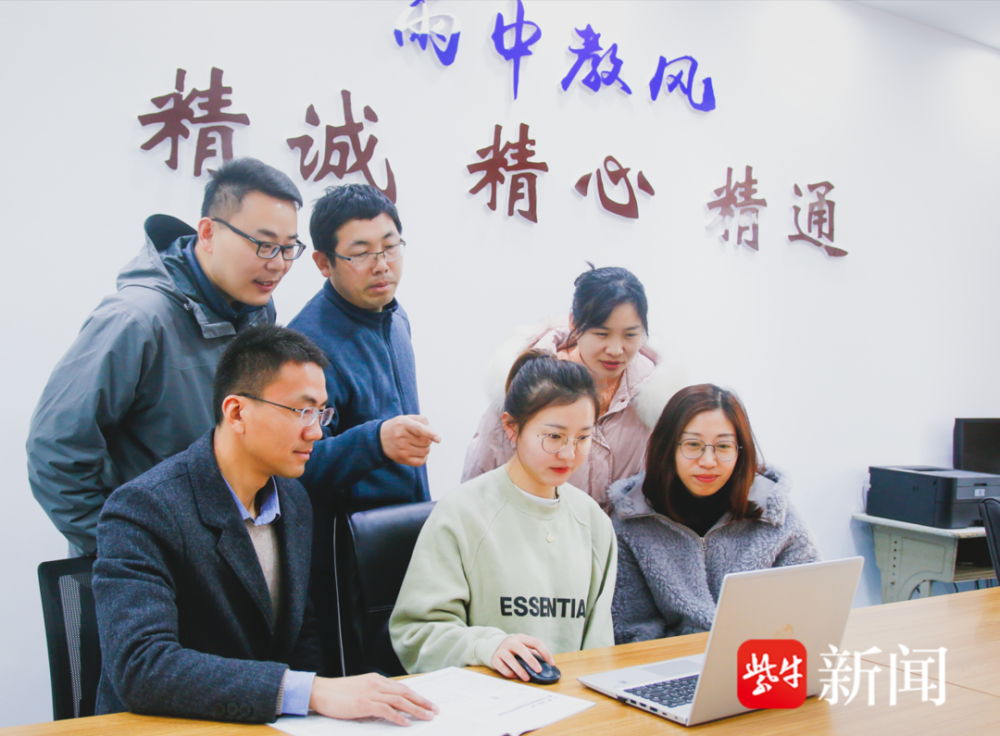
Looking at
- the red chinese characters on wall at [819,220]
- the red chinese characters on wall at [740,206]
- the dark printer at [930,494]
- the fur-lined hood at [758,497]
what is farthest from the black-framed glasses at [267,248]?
the dark printer at [930,494]

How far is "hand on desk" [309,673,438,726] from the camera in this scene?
107cm

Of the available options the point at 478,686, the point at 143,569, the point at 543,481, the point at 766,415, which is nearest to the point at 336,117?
the point at 543,481

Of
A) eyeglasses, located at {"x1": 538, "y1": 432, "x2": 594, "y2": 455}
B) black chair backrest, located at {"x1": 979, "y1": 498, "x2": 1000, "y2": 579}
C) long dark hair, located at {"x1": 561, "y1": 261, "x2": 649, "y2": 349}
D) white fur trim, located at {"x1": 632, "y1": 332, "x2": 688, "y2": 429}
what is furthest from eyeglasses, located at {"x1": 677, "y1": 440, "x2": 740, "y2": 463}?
black chair backrest, located at {"x1": 979, "y1": 498, "x2": 1000, "y2": 579}

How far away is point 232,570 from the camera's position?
4.49 ft

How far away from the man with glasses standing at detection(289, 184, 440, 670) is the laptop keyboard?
90 cm

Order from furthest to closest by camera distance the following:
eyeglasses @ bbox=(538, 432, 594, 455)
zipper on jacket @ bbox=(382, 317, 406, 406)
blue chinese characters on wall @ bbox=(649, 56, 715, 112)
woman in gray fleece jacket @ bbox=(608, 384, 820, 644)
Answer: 1. blue chinese characters on wall @ bbox=(649, 56, 715, 112)
2. zipper on jacket @ bbox=(382, 317, 406, 406)
3. woman in gray fleece jacket @ bbox=(608, 384, 820, 644)
4. eyeglasses @ bbox=(538, 432, 594, 455)

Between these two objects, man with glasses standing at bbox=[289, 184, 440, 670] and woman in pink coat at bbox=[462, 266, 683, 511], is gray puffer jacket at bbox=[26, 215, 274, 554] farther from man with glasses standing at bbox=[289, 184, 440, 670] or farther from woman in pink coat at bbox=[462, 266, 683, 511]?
woman in pink coat at bbox=[462, 266, 683, 511]

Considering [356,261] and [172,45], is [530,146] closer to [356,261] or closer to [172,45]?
[356,261]

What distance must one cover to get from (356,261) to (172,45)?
73 cm

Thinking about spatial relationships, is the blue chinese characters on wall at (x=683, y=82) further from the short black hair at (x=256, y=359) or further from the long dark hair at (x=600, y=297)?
the short black hair at (x=256, y=359)

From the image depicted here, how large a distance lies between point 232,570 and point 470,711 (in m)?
0.52

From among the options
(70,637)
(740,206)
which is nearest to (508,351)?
(740,206)

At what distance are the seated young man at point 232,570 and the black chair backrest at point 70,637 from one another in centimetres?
7

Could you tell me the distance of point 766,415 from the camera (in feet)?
10.5
